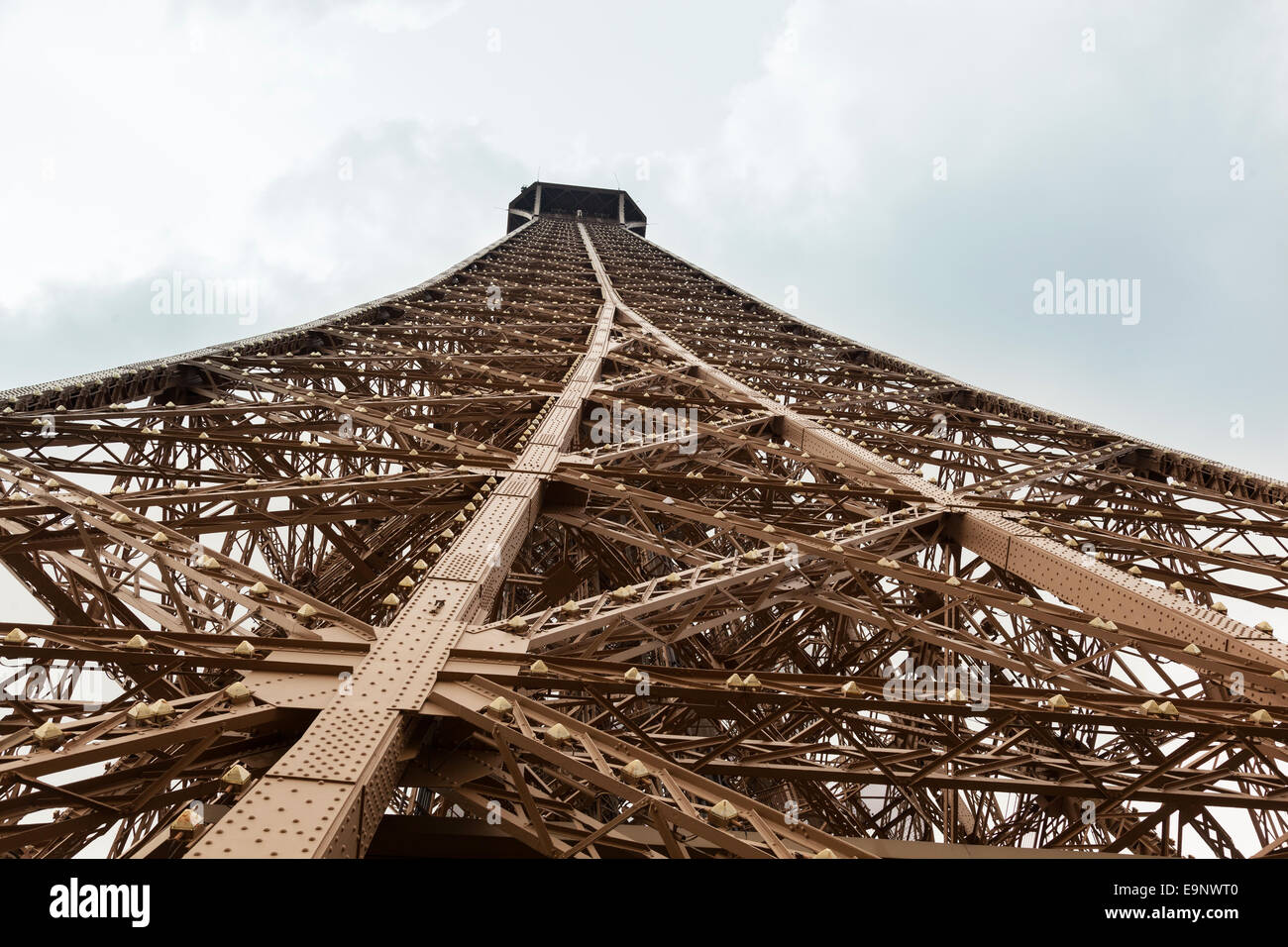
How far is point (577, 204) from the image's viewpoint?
63.9 m

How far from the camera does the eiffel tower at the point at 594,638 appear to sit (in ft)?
12.2

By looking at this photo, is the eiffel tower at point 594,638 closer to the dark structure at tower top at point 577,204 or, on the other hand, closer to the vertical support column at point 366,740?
the vertical support column at point 366,740

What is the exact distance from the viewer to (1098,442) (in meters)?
14.9

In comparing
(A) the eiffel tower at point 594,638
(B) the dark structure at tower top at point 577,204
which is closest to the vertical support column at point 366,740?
(A) the eiffel tower at point 594,638

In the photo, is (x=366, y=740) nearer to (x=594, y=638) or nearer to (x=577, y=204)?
(x=594, y=638)

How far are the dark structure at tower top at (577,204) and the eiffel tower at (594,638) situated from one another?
48763mm

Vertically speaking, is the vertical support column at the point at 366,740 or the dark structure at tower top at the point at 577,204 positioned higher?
the dark structure at tower top at the point at 577,204

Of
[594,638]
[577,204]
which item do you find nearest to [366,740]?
[594,638]

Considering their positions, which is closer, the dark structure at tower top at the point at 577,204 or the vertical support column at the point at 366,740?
the vertical support column at the point at 366,740

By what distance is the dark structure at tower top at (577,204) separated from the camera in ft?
202

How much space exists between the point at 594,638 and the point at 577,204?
2452 inches
